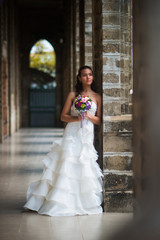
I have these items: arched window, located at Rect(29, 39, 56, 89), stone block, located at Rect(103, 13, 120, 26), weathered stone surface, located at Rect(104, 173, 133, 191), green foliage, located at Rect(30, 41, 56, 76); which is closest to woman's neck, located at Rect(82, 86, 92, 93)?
stone block, located at Rect(103, 13, 120, 26)

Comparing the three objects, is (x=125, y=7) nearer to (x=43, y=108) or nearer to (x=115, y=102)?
(x=115, y=102)

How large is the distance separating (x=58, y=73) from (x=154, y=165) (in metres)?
21.7

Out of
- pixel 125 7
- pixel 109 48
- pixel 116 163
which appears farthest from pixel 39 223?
pixel 125 7

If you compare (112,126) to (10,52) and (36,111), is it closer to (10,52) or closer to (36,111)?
(10,52)

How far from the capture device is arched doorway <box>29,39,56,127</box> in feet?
72.4

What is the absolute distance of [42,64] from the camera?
2242 centimetres

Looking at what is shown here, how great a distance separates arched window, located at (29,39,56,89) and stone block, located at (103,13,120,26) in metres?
17.8

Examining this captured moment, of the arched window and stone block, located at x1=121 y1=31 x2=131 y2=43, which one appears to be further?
the arched window

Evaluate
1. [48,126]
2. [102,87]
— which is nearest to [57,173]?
[102,87]

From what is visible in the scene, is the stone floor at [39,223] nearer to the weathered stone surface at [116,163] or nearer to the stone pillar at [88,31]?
the weathered stone surface at [116,163]

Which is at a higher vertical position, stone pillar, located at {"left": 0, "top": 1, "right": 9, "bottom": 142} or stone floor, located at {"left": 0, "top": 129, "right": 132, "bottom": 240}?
stone pillar, located at {"left": 0, "top": 1, "right": 9, "bottom": 142}

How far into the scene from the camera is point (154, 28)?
542 mm

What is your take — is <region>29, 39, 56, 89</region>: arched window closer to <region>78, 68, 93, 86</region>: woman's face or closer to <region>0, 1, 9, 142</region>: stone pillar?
<region>0, 1, 9, 142</region>: stone pillar

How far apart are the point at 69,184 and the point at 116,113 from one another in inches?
38.7
